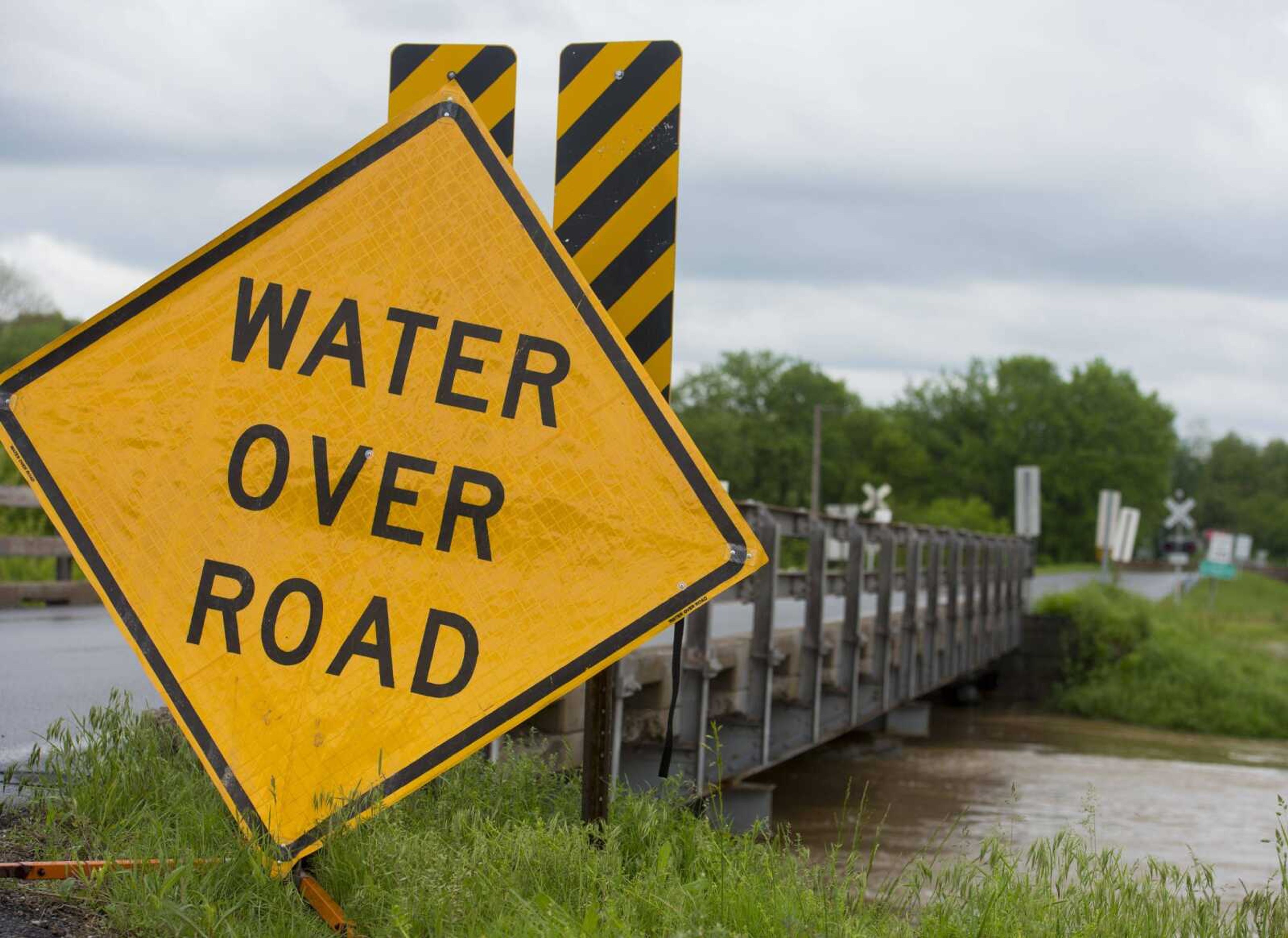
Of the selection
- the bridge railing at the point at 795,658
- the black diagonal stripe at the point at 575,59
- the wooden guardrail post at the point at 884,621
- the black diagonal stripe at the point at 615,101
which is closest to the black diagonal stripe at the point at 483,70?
the black diagonal stripe at the point at 575,59

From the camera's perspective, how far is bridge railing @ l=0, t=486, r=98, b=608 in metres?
14.4

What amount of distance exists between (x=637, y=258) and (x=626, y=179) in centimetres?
24

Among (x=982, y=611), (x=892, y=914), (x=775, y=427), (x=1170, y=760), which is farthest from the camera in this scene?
(x=775, y=427)

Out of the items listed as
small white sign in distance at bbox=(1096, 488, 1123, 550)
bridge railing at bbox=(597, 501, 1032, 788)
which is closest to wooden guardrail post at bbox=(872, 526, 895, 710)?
bridge railing at bbox=(597, 501, 1032, 788)

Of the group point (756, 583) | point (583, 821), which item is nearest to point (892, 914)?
point (583, 821)

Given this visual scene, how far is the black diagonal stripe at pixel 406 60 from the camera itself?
4938 millimetres

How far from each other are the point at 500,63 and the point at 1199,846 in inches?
388

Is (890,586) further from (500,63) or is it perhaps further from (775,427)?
(775,427)

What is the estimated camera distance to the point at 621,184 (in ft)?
15.1

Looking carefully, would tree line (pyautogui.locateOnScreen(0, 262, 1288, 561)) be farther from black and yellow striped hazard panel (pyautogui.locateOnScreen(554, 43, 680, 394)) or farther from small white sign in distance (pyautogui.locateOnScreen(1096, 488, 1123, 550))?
black and yellow striped hazard panel (pyautogui.locateOnScreen(554, 43, 680, 394))

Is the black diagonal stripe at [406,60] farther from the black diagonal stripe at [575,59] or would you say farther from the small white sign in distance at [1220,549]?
the small white sign in distance at [1220,549]

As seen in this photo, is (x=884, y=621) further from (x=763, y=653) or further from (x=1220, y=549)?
(x=1220, y=549)

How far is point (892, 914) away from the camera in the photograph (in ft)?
13.4

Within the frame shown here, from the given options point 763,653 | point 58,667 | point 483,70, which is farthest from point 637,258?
point 763,653
